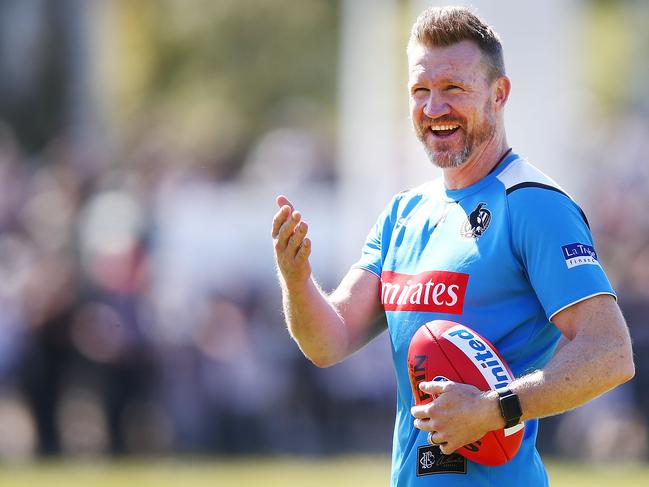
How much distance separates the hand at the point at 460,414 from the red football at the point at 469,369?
4.1 inches

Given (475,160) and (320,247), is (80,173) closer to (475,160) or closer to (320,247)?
(320,247)

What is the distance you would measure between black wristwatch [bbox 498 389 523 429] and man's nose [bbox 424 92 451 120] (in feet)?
3.46

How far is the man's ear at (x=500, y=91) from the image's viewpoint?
475 cm

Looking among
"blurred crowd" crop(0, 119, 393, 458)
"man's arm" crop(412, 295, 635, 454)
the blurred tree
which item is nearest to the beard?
"man's arm" crop(412, 295, 635, 454)

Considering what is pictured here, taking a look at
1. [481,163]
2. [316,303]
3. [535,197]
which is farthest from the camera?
[316,303]

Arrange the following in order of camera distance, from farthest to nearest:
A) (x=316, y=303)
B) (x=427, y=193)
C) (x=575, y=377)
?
(x=427, y=193)
(x=316, y=303)
(x=575, y=377)

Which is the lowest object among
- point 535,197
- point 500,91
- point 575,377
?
point 575,377

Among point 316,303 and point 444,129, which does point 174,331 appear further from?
point 444,129

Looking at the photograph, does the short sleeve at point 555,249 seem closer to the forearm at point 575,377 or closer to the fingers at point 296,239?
the forearm at point 575,377

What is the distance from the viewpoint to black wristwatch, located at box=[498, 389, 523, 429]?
4172mm

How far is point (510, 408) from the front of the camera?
4.17 meters

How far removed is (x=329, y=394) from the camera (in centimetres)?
1391

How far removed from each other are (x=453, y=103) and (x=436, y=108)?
61 millimetres

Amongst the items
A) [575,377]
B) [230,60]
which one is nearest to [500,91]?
[575,377]
